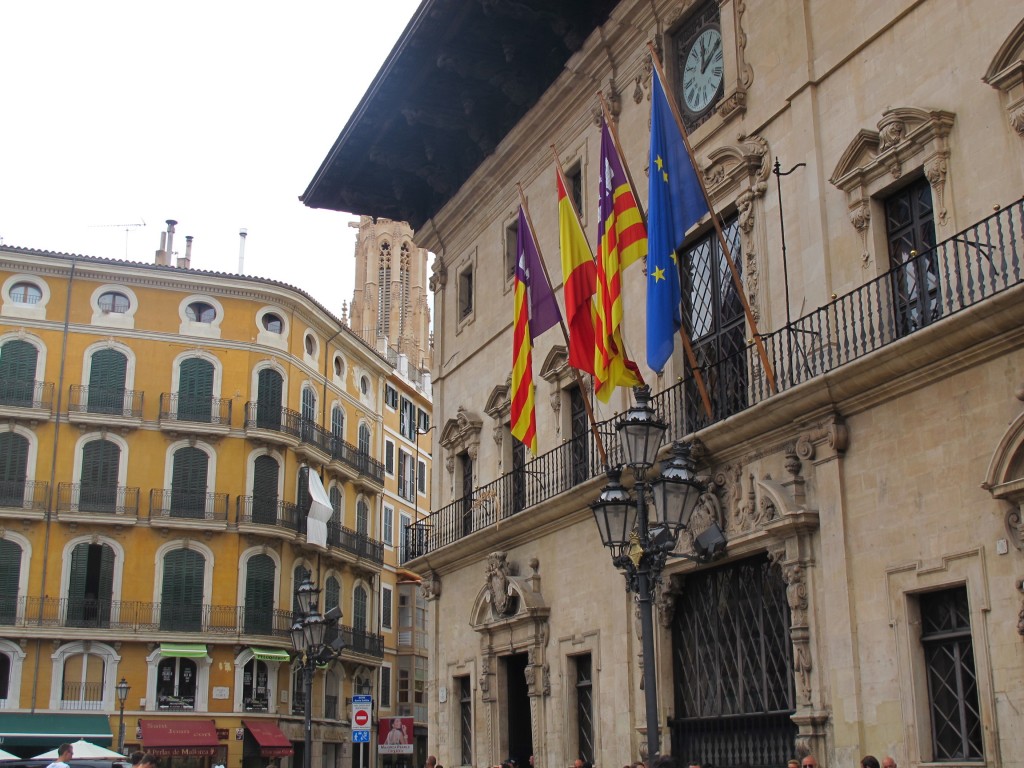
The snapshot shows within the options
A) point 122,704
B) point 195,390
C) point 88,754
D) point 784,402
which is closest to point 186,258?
point 195,390

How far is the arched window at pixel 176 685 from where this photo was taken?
40.5 metres

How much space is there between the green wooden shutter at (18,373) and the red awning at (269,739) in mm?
12227

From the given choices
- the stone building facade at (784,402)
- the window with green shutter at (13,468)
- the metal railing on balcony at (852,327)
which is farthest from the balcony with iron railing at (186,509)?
the metal railing on balcony at (852,327)

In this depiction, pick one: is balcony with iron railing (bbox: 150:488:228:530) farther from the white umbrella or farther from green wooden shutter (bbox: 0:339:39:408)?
the white umbrella

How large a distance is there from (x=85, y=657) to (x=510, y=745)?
22.1m

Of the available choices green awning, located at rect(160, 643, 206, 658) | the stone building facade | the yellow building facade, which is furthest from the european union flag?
green awning, located at rect(160, 643, 206, 658)

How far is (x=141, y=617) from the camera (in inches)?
1599

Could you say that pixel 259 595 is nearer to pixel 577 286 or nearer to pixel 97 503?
pixel 97 503

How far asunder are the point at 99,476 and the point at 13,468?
255 centimetres

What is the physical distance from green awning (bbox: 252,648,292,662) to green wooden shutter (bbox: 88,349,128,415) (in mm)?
8787

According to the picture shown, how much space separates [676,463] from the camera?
41.3 feet

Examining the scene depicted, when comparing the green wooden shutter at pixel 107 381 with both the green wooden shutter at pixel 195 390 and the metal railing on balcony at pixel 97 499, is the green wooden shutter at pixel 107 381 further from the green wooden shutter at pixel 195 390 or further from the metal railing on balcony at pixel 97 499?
the metal railing on balcony at pixel 97 499

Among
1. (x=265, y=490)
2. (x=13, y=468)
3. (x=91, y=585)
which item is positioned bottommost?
(x=91, y=585)

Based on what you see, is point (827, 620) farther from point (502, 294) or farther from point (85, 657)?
point (85, 657)
